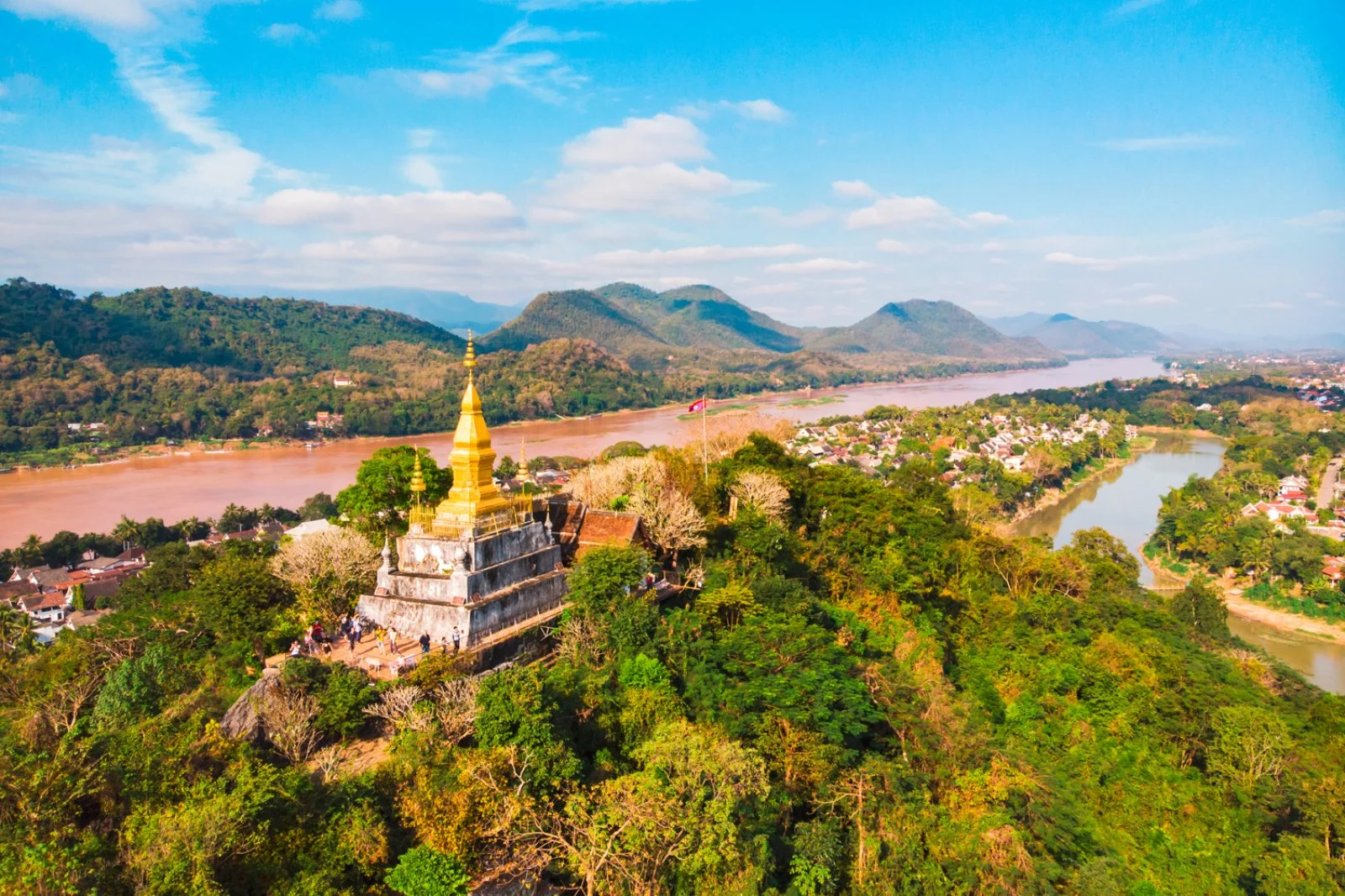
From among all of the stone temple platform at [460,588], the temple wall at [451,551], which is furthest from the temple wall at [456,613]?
the temple wall at [451,551]

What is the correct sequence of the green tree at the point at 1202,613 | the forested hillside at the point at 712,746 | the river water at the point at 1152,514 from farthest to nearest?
the river water at the point at 1152,514 → the green tree at the point at 1202,613 → the forested hillside at the point at 712,746

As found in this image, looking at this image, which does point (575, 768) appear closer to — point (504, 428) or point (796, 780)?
point (796, 780)

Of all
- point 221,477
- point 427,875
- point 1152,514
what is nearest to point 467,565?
point 427,875

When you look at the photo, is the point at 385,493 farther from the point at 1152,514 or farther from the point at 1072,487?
the point at 1072,487

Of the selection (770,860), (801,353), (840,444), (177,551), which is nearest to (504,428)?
(840,444)

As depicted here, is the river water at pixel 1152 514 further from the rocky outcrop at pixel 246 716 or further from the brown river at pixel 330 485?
the rocky outcrop at pixel 246 716

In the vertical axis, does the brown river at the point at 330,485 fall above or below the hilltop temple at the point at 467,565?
below
